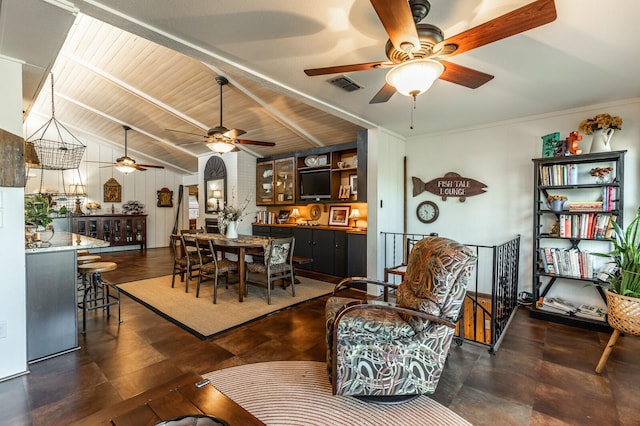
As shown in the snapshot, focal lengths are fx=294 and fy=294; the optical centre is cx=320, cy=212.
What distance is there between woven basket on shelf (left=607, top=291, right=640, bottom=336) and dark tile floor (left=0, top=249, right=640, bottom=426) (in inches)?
15.9

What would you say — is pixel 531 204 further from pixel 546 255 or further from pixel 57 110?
pixel 57 110

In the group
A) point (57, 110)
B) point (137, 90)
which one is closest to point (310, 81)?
point (137, 90)

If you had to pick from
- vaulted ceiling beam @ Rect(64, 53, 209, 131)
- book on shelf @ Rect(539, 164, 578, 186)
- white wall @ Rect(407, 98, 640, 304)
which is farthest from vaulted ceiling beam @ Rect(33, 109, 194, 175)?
book on shelf @ Rect(539, 164, 578, 186)

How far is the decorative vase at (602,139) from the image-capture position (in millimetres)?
3215

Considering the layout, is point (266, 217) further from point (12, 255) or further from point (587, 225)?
point (587, 225)

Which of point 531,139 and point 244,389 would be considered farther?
point 531,139

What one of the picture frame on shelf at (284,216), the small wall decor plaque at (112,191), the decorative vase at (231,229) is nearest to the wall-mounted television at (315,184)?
the picture frame on shelf at (284,216)

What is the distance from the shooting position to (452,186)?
4.54 meters

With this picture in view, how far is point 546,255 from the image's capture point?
3508 mm

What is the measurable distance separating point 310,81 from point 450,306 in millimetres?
2361

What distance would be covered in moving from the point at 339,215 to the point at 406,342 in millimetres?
4105

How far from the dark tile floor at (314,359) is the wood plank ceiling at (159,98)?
269cm

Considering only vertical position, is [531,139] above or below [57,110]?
below

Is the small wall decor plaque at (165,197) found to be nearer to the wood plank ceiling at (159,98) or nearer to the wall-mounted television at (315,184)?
the wood plank ceiling at (159,98)
